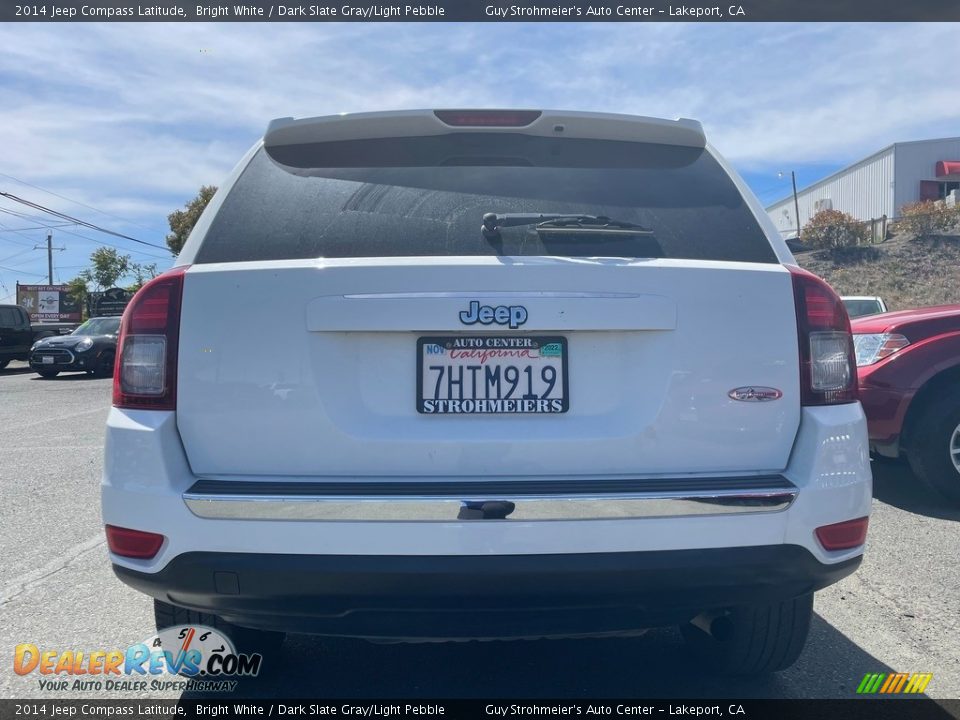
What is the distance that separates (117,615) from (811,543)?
9.86 feet

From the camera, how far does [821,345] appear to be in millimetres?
2424

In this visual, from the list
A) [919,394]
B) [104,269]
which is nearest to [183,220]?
[104,269]

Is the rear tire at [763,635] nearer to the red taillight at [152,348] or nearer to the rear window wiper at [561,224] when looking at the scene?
→ the rear window wiper at [561,224]

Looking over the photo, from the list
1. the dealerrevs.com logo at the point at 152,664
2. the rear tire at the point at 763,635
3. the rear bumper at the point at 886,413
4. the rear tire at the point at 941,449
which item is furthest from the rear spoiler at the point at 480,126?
the rear tire at the point at 941,449

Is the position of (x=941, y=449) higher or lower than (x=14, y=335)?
lower

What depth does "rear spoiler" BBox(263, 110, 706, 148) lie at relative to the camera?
8.93 feet

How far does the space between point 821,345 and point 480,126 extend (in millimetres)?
1308

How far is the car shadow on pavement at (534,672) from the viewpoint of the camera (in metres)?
2.88

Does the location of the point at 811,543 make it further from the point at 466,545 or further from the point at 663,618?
the point at 466,545

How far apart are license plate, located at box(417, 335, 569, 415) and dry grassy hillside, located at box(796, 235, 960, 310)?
2660 cm

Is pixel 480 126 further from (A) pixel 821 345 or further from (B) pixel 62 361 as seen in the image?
(B) pixel 62 361

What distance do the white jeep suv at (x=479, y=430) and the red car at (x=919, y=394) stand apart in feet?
11.7

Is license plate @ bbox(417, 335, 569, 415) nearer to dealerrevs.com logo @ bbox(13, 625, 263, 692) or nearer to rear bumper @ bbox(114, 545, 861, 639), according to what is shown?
rear bumper @ bbox(114, 545, 861, 639)

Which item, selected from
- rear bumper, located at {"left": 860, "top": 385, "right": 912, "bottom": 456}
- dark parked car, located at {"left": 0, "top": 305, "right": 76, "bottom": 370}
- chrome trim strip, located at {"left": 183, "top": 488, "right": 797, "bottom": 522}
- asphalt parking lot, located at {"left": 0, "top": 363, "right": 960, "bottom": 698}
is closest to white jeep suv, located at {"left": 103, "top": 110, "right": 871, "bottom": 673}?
chrome trim strip, located at {"left": 183, "top": 488, "right": 797, "bottom": 522}
